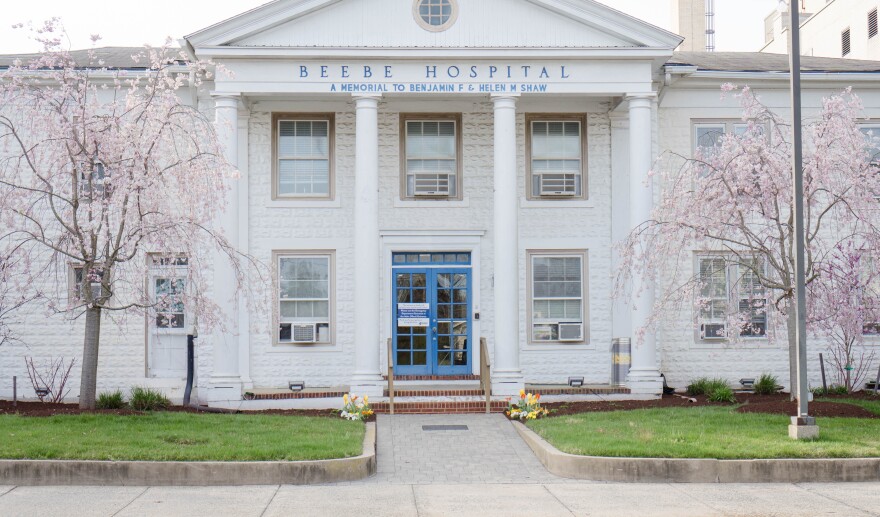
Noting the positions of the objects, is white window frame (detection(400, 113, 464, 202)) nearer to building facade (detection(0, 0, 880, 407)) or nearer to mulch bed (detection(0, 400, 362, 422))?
building facade (detection(0, 0, 880, 407))

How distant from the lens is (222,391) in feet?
57.6

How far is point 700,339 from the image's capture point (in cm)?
1995

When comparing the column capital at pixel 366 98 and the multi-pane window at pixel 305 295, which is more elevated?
the column capital at pixel 366 98

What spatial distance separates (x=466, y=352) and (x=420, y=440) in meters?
5.64

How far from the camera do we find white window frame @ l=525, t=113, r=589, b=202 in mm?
19797

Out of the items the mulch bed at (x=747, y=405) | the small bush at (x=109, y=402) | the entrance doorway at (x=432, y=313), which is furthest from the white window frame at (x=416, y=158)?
the small bush at (x=109, y=402)

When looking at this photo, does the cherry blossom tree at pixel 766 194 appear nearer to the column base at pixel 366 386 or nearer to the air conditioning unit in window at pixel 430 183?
the column base at pixel 366 386

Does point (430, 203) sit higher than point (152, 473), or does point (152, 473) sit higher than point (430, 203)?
point (430, 203)

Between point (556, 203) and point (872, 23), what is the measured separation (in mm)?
22415

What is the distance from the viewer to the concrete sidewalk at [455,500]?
31.2 ft

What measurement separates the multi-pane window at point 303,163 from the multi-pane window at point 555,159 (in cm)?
400

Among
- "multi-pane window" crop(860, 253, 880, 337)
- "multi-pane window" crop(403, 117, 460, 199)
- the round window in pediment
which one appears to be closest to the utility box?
"multi-pane window" crop(403, 117, 460, 199)

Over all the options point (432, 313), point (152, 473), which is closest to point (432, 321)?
point (432, 313)

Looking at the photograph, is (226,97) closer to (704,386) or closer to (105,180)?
(105,180)
